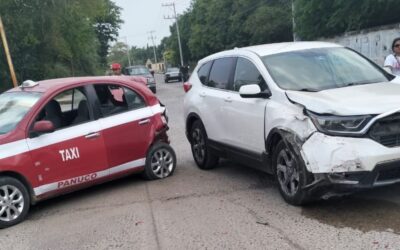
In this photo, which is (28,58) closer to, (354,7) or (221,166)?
(354,7)

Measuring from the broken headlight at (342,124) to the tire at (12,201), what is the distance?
3.64 meters

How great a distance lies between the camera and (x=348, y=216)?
17.7 ft

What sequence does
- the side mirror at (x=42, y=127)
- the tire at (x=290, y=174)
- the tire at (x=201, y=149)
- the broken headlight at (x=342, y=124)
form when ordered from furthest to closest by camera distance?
the tire at (x=201, y=149)
the side mirror at (x=42, y=127)
the tire at (x=290, y=174)
the broken headlight at (x=342, y=124)

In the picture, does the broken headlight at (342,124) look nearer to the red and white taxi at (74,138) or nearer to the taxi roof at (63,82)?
the red and white taxi at (74,138)

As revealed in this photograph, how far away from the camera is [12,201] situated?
20.5ft

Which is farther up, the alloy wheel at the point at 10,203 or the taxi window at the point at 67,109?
the taxi window at the point at 67,109

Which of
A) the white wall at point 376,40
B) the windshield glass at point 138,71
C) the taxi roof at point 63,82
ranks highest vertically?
the taxi roof at point 63,82

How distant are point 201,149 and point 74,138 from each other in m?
2.22

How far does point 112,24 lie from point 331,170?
64.3 metres

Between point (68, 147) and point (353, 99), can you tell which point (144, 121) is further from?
point (353, 99)

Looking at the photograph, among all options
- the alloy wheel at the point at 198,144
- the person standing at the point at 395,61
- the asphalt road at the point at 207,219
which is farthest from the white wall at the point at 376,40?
the asphalt road at the point at 207,219

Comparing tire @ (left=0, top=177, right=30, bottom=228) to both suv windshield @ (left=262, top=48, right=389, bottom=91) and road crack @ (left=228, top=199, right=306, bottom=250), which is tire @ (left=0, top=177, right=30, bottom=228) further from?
suv windshield @ (left=262, top=48, right=389, bottom=91)

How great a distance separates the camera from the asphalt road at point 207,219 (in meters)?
4.94

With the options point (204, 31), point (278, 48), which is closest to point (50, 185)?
point (278, 48)
